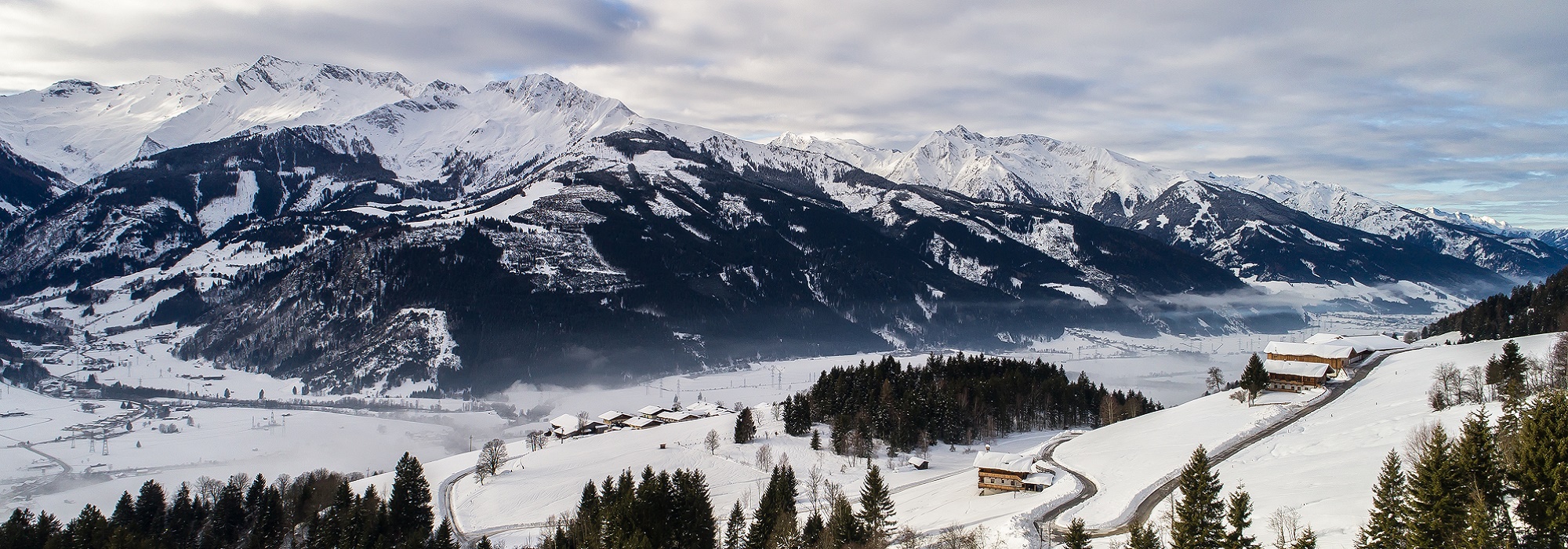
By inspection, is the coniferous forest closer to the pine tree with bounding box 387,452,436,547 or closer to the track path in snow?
the track path in snow

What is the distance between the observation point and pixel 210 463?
153 metres

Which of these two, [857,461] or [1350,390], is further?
[857,461]

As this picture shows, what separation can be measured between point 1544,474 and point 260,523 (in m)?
95.4

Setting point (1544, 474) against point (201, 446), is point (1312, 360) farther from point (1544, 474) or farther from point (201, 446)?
point (201, 446)

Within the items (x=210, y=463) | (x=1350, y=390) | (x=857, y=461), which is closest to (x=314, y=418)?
Answer: (x=210, y=463)

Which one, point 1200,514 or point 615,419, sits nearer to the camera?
point 1200,514

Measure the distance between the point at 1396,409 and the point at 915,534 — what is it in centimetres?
3783

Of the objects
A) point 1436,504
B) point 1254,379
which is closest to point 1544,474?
point 1436,504

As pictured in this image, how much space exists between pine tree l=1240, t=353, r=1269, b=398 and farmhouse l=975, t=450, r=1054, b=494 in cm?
2878

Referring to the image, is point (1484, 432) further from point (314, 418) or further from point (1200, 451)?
point (314, 418)

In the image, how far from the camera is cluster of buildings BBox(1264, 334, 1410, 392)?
89.2 metres

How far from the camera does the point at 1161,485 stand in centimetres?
5703

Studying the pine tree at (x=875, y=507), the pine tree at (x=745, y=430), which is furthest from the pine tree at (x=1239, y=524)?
the pine tree at (x=745, y=430)

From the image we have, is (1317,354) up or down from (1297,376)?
up
